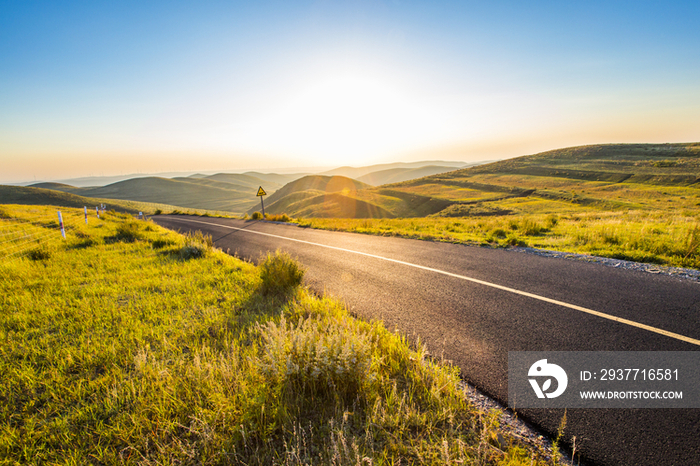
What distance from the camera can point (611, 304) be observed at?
426cm

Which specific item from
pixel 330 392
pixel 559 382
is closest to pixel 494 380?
pixel 559 382

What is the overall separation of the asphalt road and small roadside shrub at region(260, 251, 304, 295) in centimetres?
70

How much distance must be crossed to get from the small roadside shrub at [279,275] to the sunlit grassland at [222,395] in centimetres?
93

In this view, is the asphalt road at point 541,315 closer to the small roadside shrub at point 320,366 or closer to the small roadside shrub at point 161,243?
the small roadside shrub at point 320,366

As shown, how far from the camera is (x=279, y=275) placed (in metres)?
5.41

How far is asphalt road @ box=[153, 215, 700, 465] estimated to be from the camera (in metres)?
2.19

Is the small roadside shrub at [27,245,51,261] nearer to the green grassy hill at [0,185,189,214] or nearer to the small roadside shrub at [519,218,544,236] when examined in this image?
the small roadside shrub at [519,218,544,236]

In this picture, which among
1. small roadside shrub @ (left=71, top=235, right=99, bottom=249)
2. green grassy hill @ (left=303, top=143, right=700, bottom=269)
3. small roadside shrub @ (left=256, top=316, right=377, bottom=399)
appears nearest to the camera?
small roadside shrub @ (left=256, top=316, right=377, bottom=399)

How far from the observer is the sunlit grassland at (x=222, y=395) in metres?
2.02

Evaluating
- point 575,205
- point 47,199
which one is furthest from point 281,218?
point 47,199

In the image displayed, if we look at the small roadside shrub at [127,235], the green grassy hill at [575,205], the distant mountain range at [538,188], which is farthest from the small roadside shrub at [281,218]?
the distant mountain range at [538,188]

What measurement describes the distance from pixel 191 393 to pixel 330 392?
4.34 feet

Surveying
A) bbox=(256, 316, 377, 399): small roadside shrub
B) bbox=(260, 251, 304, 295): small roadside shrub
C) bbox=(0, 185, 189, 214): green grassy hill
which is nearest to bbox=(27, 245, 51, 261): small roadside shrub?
bbox=(260, 251, 304, 295): small roadside shrub

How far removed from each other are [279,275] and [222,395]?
306cm
